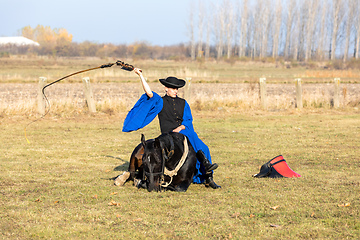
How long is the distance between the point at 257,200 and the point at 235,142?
6114mm

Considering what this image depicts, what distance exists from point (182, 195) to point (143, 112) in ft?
4.88

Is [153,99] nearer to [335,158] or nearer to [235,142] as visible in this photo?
[335,158]

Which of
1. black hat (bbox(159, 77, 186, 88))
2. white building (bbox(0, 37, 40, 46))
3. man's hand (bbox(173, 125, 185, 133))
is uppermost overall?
white building (bbox(0, 37, 40, 46))

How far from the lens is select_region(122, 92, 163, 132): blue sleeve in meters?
7.01

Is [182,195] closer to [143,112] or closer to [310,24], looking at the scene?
[143,112]

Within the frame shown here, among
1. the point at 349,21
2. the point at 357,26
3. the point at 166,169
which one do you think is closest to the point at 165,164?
the point at 166,169

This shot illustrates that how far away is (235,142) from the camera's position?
1230 centimetres

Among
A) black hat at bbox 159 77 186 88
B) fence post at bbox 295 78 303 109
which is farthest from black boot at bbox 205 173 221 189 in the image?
fence post at bbox 295 78 303 109

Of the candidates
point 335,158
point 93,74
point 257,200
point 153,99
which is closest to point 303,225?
point 257,200

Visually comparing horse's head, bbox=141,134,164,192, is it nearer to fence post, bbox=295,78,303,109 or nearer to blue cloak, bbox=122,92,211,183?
blue cloak, bbox=122,92,211,183

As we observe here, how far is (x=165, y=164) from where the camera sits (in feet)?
21.5

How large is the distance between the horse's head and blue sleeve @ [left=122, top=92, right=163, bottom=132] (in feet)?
2.42

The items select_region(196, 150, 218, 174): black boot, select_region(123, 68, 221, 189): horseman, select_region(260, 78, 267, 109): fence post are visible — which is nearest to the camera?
select_region(196, 150, 218, 174): black boot

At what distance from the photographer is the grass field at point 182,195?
5.04 meters
